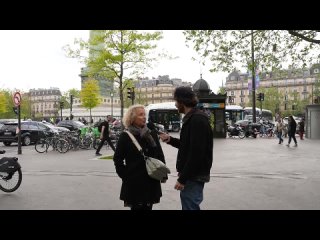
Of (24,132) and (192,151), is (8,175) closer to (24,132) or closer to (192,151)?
(192,151)

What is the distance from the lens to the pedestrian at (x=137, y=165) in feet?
14.0

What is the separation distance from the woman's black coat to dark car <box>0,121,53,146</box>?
2151 cm

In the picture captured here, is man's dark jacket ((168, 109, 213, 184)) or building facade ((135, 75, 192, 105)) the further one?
building facade ((135, 75, 192, 105))

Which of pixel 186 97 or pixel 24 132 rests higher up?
pixel 186 97

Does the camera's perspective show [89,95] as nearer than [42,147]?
No

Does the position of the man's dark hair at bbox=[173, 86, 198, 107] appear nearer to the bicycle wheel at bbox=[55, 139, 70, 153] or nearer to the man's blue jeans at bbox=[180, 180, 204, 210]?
the man's blue jeans at bbox=[180, 180, 204, 210]

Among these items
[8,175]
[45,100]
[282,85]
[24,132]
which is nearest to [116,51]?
[24,132]

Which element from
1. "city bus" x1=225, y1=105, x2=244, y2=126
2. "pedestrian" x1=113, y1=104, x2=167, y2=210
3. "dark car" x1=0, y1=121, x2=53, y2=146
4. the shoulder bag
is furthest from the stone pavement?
"city bus" x1=225, y1=105, x2=244, y2=126

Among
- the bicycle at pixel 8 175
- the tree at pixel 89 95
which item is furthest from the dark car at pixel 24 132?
the tree at pixel 89 95

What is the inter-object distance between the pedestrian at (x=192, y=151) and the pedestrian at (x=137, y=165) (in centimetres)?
31

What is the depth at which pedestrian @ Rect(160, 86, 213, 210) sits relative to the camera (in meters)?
4.01

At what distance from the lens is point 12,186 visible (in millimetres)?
8398

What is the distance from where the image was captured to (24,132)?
24859mm

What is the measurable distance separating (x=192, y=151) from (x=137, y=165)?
2.11 feet
